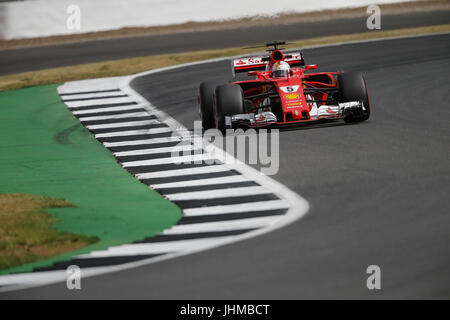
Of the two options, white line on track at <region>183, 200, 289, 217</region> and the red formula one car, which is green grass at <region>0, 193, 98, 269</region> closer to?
white line on track at <region>183, 200, 289, 217</region>

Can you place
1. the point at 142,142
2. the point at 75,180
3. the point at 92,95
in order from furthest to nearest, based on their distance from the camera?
the point at 92,95 < the point at 142,142 < the point at 75,180

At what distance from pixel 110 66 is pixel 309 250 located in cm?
1813

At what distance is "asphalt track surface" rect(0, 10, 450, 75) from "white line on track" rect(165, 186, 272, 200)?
634 inches

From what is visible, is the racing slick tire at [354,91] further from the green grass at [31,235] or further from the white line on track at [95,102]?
the white line on track at [95,102]

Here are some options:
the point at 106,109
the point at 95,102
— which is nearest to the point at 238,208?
the point at 106,109

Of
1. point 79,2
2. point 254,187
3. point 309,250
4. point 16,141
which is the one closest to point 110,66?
point 79,2

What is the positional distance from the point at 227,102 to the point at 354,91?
206cm

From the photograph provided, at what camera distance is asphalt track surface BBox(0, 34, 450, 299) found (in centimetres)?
740

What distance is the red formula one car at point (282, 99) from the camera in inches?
584

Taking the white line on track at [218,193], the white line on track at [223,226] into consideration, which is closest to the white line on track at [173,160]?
the white line on track at [218,193]

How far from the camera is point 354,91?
15.3 metres

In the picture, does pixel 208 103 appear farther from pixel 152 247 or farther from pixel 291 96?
pixel 152 247

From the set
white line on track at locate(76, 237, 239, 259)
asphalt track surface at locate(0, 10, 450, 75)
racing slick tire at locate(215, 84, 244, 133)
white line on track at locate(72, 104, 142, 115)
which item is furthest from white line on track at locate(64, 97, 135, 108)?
white line on track at locate(76, 237, 239, 259)

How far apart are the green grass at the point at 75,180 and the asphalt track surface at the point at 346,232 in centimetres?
138
